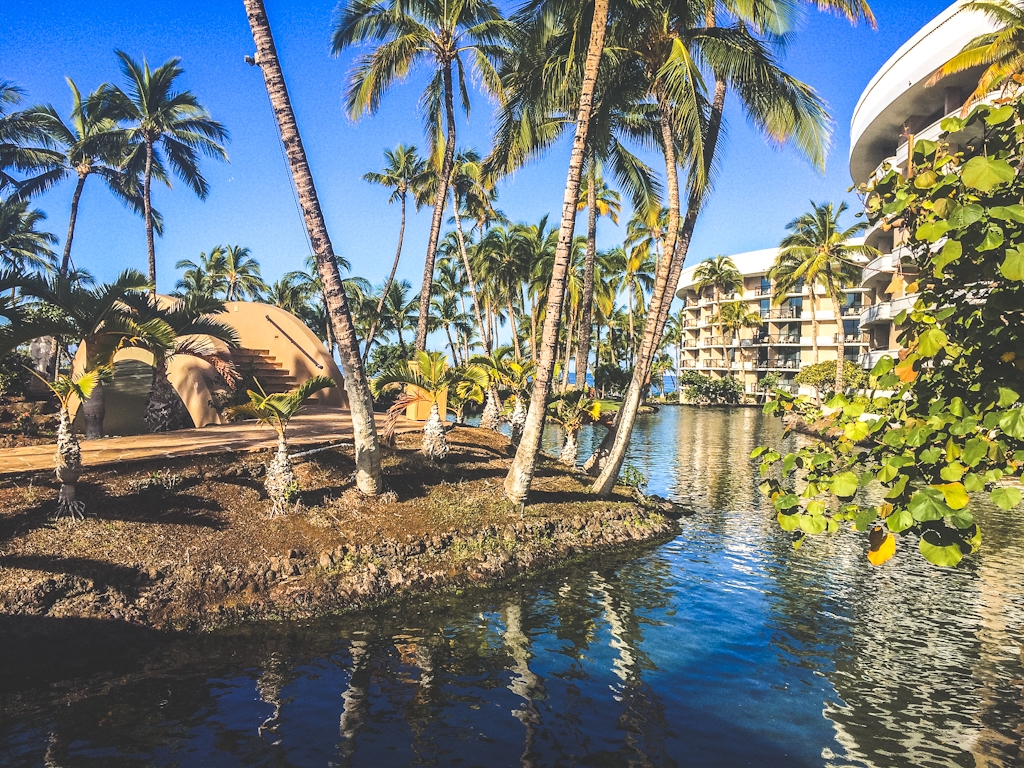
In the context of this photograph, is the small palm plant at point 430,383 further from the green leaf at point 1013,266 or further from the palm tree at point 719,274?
the palm tree at point 719,274

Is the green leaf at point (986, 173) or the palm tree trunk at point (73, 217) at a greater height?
the palm tree trunk at point (73, 217)

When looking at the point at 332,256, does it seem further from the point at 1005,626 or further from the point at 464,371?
the point at 1005,626

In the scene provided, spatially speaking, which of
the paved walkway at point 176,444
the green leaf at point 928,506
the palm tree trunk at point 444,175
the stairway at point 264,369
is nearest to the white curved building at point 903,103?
the palm tree trunk at point 444,175

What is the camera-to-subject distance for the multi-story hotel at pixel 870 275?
105ft

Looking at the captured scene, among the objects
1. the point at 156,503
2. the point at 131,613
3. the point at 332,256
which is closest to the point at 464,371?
the point at 332,256

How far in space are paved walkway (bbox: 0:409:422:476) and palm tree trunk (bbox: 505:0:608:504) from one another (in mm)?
4504

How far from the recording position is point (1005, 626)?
9.94 m

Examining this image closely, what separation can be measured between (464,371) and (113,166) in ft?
87.9

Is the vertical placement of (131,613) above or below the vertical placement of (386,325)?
below

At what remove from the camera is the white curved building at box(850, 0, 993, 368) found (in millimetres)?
32250

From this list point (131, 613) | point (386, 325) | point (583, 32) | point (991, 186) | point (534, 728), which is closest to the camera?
point (991, 186)

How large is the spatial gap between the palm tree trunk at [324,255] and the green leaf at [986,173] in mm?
9925

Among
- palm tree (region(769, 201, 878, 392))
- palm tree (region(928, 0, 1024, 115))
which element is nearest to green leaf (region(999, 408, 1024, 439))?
palm tree (region(928, 0, 1024, 115))

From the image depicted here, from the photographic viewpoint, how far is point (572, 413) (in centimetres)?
2039
